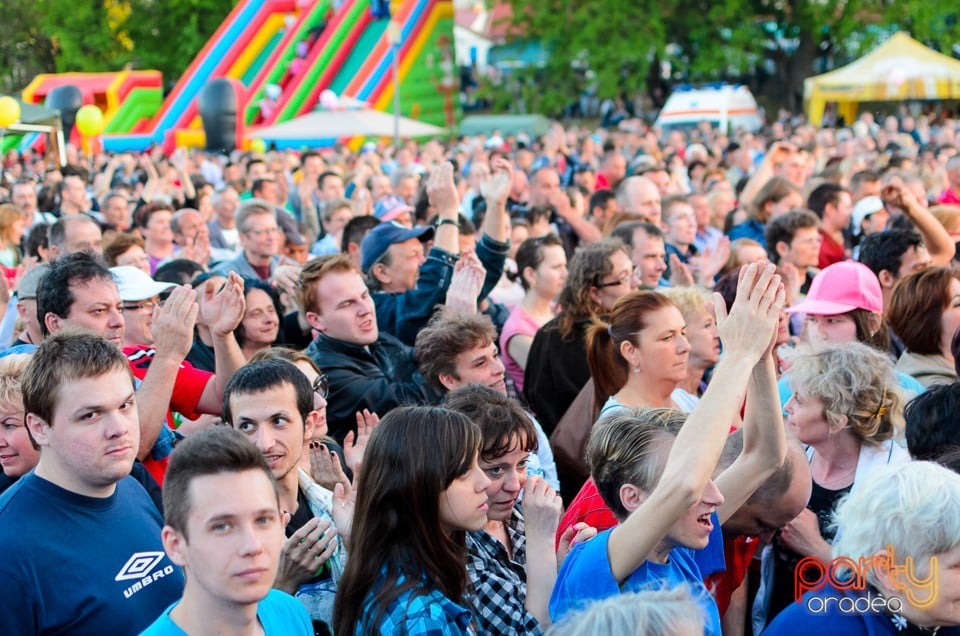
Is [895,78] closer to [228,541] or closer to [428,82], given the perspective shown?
[428,82]

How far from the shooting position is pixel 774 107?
117 ft

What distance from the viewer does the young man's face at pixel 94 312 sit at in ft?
14.0

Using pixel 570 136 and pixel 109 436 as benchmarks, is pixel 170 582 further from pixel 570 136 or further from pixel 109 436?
pixel 570 136

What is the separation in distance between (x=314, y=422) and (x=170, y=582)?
0.88 m

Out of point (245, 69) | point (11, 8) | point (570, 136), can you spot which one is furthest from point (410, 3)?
point (11, 8)

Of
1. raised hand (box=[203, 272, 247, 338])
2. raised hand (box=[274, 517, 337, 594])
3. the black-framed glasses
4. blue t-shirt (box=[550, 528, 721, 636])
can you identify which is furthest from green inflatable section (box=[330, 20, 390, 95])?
blue t-shirt (box=[550, 528, 721, 636])

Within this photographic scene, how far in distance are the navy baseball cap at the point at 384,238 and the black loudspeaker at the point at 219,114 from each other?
18388 millimetres

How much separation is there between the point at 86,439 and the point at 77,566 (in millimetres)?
320

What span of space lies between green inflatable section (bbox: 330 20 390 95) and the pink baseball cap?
2372 centimetres

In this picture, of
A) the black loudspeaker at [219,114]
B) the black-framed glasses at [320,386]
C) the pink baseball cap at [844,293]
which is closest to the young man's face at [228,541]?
the black-framed glasses at [320,386]

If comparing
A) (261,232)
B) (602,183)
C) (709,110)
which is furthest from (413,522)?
(709,110)

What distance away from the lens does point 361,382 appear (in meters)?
4.77

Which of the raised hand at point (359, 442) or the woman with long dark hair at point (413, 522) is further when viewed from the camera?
the raised hand at point (359, 442)

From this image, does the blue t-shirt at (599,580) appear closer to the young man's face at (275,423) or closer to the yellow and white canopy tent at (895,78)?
the young man's face at (275,423)
